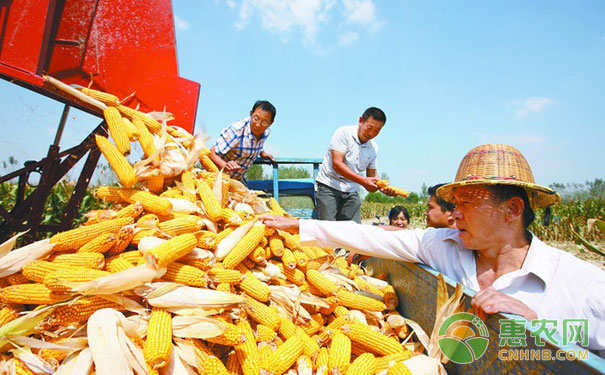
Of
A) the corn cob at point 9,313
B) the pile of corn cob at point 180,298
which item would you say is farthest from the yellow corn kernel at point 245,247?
the corn cob at point 9,313

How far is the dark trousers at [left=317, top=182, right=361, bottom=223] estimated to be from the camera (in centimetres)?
506

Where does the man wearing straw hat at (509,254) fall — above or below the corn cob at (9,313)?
above

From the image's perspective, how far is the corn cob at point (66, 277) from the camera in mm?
1513

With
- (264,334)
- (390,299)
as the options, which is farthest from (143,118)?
(390,299)

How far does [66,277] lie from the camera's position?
1.55m

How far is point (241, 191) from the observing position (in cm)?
Result: 285

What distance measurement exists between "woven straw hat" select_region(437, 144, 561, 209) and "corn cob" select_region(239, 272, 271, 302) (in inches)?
53.8

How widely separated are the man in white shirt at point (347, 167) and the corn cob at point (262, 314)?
10.3 ft

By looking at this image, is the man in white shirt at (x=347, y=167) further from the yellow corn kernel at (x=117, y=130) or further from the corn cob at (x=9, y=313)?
the corn cob at (x=9, y=313)

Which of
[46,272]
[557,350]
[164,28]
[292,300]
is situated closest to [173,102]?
[164,28]

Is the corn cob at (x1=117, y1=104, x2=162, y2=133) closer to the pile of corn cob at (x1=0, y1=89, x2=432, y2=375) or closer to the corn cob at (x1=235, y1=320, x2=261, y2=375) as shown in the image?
the pile of corn cob at (x1=0, y1=89, x2=432, y2=375)

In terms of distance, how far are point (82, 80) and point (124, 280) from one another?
264cm

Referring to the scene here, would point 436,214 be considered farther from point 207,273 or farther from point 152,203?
point 152,203

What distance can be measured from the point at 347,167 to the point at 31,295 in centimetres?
398
